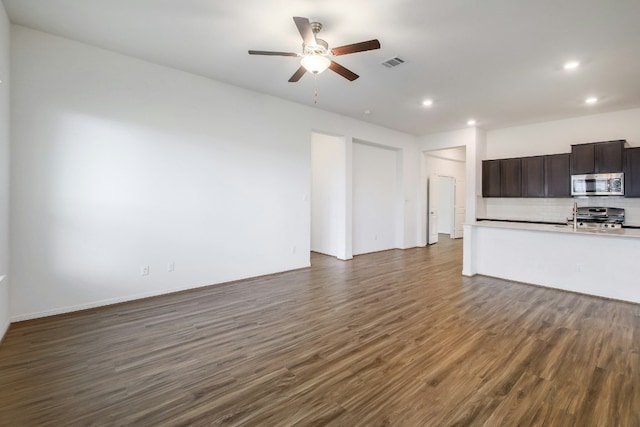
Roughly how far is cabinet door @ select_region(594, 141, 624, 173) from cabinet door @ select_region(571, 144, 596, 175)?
0.06m

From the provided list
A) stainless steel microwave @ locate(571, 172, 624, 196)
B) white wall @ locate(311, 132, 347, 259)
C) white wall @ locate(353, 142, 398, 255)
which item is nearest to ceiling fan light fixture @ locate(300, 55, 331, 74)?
white wall @ locate(311, 132, 347, 259)

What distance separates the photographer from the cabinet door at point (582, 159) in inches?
221

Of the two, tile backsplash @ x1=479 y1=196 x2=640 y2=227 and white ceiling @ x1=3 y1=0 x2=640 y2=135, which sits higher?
white ceiling @ x1=3 y1=0 x2=640 y2=135

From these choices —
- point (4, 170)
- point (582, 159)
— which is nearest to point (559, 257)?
point (582, 159)

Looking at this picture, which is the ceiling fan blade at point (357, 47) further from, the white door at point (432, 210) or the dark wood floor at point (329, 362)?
the white door at point (432, 210)

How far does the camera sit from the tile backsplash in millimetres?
→ 5586

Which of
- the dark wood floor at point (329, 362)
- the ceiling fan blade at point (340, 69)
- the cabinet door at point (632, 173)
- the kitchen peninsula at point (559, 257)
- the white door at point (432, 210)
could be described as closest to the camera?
the dark wood floor at point (329, 362)

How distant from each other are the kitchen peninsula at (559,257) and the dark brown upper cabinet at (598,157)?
5.03 ft

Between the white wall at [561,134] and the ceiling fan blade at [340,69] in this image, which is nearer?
the ceiling fan blade at [340,69]

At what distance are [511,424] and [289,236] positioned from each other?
4208 millimetres

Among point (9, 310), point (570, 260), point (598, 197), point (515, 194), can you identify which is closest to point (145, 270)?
point (9, 310)

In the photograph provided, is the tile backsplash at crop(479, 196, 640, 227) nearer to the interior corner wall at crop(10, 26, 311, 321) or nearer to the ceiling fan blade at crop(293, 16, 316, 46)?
the interior corner wall at crop(10, 26, 311, 321)

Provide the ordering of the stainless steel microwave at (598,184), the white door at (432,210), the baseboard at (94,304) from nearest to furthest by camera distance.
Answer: the baseboard at (94,304), the stainless steel microwave at (598,184), the white door at (432,210)

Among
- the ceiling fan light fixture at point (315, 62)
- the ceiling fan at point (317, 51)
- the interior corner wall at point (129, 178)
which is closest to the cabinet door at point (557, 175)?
the ceiling fan at point (317, 51)
